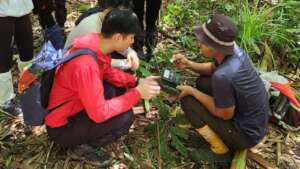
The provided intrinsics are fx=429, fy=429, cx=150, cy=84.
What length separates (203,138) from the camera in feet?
11.9

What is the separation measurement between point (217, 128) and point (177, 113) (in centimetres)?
53

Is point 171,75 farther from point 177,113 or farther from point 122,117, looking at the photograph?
point 122,117

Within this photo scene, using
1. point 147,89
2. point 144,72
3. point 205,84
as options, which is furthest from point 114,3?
point 205,84

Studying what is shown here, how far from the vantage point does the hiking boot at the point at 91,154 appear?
130 inches

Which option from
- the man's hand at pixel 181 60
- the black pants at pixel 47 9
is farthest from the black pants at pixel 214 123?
the black pants at pixel 47 9

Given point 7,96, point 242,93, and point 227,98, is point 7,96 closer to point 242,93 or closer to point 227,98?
point 227,98

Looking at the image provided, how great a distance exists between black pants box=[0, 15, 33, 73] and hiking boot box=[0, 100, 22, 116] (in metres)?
0.35

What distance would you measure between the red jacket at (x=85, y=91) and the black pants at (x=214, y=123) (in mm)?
575

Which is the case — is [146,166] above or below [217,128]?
below

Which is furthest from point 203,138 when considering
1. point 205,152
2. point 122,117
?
point 122,117

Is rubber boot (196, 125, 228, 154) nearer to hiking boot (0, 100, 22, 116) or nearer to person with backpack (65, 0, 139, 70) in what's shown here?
person with backpack (65, 0, 139, 70)

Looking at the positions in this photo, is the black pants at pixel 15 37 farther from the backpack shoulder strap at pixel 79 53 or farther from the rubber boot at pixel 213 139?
the rubber boot at pixel 213 139

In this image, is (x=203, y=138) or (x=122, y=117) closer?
(x=122, y=117)

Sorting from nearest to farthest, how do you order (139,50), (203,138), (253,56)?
1. (203,138)
2. (139,50)
3. (253,56)
